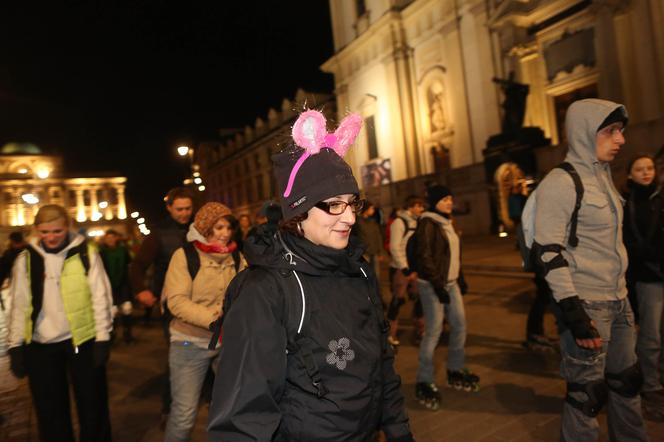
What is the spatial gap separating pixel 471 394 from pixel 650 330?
5.25 ft

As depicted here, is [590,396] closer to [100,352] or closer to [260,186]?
[100,352]

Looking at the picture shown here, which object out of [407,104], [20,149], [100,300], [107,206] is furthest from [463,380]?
[20,149]

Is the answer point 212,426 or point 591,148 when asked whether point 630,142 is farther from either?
point 212,426

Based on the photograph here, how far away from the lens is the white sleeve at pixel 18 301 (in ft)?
10.9

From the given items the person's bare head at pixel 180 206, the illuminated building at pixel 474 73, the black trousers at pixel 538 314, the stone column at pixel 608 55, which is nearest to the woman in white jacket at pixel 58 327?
the person's bare head at pixel 180 206

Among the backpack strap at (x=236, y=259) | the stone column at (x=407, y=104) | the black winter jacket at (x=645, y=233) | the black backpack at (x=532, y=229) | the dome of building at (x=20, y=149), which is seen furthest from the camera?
the dome of building at (x=20, y=149)

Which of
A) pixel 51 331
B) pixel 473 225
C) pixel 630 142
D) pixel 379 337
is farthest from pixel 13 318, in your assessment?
pixel 473 225

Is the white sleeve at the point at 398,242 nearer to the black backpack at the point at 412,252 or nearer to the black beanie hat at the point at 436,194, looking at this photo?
the black backpack at the point at 412,252

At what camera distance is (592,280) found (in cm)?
277

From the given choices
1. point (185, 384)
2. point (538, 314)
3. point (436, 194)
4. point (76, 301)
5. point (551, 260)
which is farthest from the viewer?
point (538, 314)

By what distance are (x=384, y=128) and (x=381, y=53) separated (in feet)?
16.7

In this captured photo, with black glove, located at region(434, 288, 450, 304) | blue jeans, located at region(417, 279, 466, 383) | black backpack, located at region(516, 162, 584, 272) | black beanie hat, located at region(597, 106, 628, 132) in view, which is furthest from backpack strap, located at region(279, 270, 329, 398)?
blue jeans, located at region(417, 279, 466, 383)

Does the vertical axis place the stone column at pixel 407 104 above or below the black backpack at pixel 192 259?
above

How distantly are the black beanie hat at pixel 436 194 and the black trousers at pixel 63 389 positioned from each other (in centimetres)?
320
